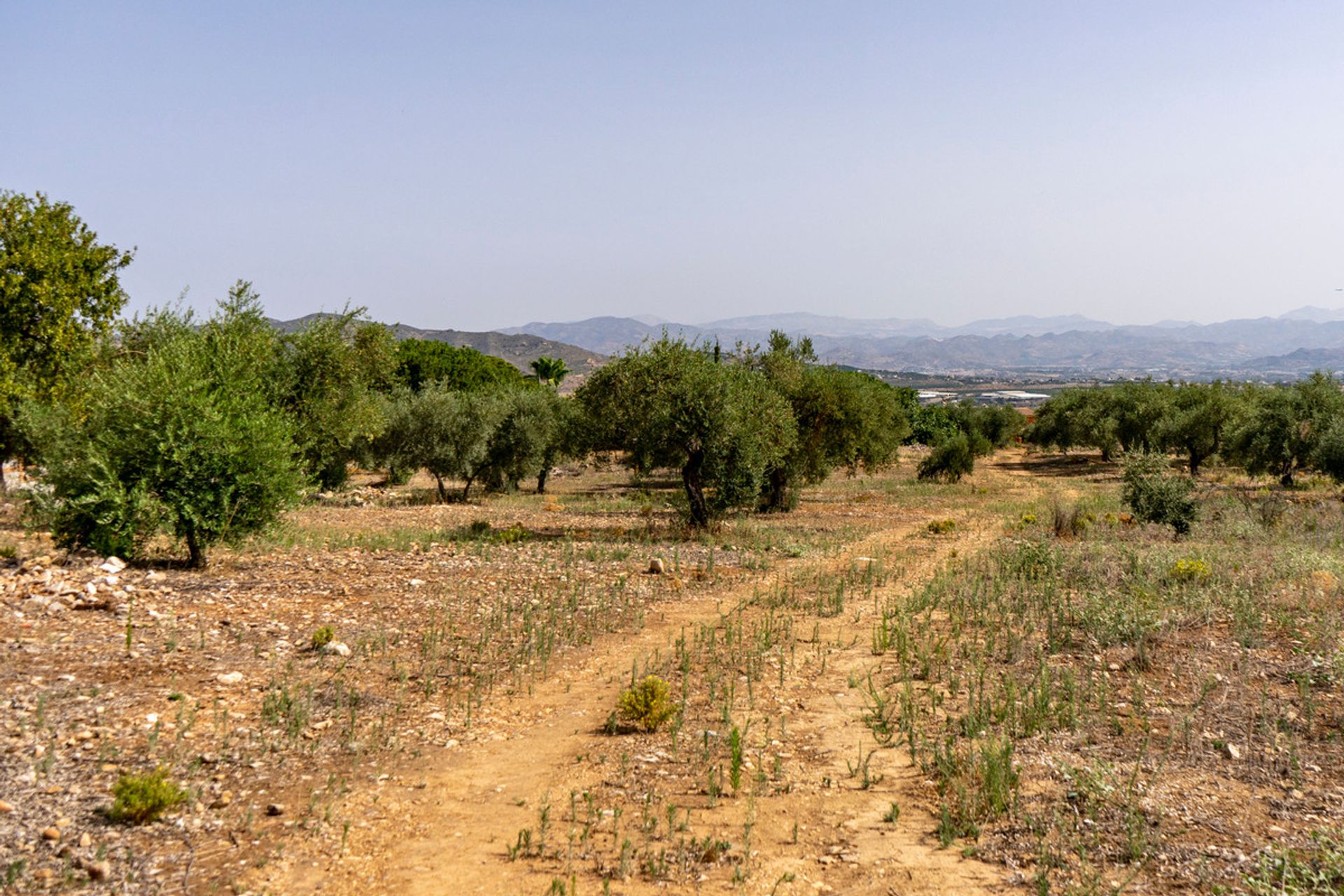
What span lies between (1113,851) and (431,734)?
6437 mm

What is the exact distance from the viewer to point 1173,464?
59719mm

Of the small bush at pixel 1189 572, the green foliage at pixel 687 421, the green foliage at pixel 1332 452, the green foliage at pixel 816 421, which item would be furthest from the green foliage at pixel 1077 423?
the small bush at pixel 1189 572

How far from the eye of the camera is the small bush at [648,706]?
29.8 feet

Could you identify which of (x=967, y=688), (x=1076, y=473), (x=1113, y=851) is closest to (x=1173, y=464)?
(x=1076, y=473)

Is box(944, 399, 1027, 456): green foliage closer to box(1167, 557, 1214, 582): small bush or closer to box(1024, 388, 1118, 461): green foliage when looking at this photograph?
box(1024, 388, 1118, 461): green foliage

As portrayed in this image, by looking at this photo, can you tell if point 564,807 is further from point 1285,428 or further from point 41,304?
point 1285,428

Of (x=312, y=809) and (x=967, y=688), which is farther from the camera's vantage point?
(x=967, y=688)

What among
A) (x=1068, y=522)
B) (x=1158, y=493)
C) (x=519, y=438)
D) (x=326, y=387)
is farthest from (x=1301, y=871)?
(x=519, y=438)

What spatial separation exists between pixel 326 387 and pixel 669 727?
25.4 metres

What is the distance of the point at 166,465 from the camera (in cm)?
1445

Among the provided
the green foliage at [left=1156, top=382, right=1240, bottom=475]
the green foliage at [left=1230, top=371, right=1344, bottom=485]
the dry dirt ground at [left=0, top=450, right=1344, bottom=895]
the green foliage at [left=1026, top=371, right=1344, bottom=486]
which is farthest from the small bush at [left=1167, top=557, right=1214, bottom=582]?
the green foliage at [left=1156, top=382, right=1240, bottom=475]

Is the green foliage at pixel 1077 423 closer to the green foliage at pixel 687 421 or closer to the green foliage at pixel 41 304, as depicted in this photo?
the green foliage at pixel 687 421

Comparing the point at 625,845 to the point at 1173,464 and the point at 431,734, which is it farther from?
the point at 1173,464

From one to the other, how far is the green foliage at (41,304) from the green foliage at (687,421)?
15.7 m
